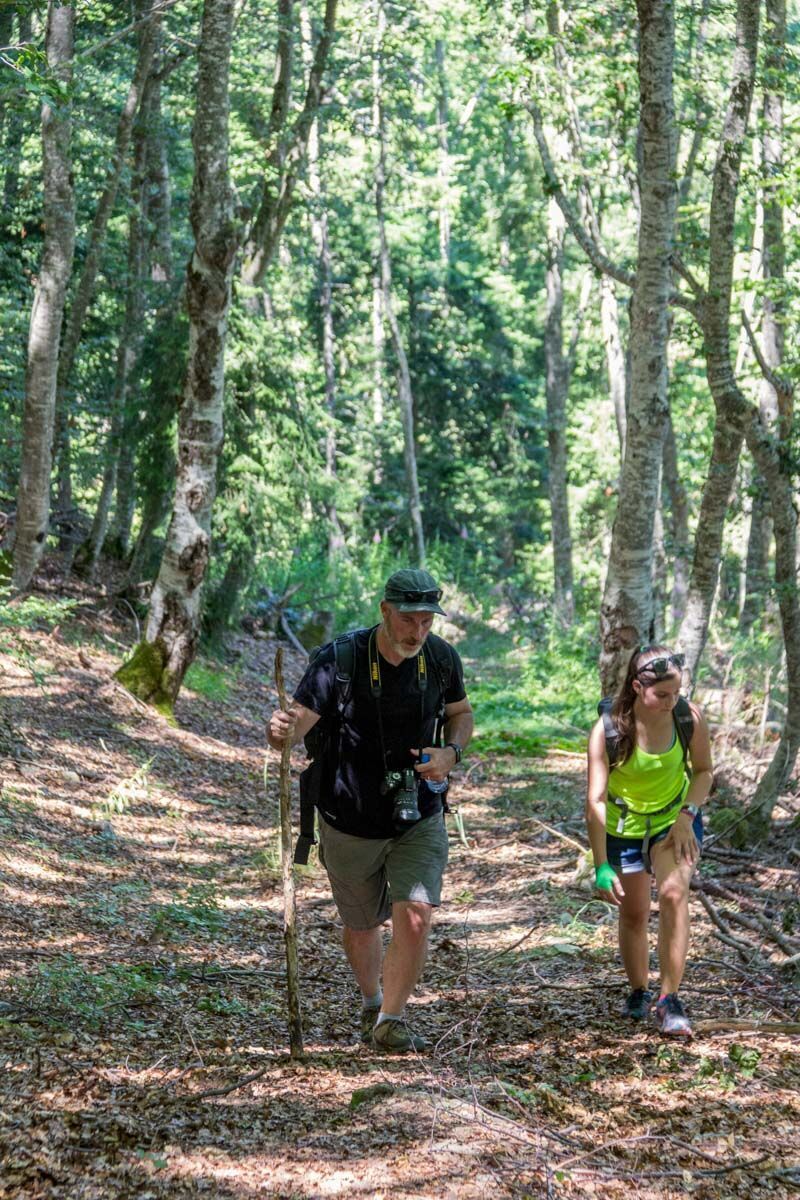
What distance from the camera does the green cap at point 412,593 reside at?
16.9 ft

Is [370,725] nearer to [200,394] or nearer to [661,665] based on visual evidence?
[661,665]

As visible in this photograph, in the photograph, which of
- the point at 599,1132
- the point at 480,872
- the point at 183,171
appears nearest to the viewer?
the point at 599,1132

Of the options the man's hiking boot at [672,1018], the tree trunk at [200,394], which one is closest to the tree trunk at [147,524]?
the tree trunk at [200,394]

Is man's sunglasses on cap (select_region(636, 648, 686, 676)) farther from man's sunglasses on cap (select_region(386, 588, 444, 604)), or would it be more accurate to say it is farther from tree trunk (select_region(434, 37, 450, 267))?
tree trunk (select_region(434, 37, 450, 267))

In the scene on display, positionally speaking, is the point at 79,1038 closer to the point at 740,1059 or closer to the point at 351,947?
the point at 351,947

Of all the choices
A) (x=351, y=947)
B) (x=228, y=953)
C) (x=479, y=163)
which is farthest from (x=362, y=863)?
(x=479, y=163)

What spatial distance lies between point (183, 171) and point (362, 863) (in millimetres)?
21103

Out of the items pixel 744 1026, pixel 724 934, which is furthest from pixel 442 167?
pixel 744 1026

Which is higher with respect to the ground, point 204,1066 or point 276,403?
point 276,403

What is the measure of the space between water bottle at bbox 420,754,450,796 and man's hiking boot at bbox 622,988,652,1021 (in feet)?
5.16

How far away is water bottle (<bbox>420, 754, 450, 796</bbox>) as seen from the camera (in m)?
5.39

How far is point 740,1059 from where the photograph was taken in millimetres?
5375

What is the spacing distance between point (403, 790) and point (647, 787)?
1.27 metres

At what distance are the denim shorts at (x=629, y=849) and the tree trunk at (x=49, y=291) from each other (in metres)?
9.74
